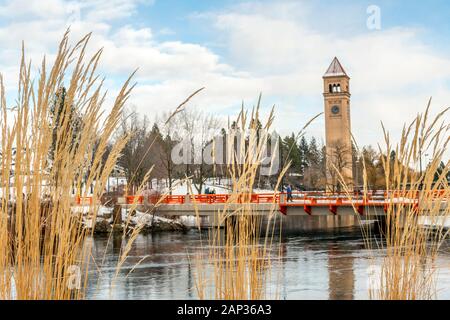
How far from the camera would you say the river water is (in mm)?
9030

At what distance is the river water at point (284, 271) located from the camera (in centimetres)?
903

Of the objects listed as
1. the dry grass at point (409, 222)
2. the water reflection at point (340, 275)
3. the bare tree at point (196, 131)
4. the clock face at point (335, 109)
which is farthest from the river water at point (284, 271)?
the clock face at point (335, 109)

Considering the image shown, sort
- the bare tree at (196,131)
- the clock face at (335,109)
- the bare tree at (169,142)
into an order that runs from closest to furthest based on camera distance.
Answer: the bare tree at (169,142), the bare tree at (196,131), the clock face at (335,109)

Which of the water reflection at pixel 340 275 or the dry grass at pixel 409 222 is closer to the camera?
the dry grass at pixel 409 222

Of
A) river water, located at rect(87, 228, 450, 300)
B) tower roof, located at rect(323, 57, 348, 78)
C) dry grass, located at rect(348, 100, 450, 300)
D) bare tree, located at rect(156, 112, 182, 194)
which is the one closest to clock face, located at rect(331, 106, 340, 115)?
tower roof, located at rect(323, 57, 348, 78)

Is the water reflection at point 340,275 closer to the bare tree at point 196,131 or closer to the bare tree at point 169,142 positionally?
the bare tree at point 169,142

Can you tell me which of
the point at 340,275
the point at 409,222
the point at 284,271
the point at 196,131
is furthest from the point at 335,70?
the point at 409,222

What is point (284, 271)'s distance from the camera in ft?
33.2

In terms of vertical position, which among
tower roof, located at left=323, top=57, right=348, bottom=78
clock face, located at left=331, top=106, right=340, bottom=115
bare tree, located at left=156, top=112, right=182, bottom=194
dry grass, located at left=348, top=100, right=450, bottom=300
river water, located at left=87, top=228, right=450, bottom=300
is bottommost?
river water, located at left=87, top=228, right=450, bottom=300

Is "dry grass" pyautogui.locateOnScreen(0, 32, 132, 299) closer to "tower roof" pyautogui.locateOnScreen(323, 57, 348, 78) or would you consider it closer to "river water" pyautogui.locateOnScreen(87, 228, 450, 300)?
"river water" pyautogui.locateOnScreen(87, 228, 450, 300)

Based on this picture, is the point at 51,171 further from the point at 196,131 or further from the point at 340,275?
the point at 196,131

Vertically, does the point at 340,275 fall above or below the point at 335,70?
below

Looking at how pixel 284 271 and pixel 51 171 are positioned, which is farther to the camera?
pixel 284 271
